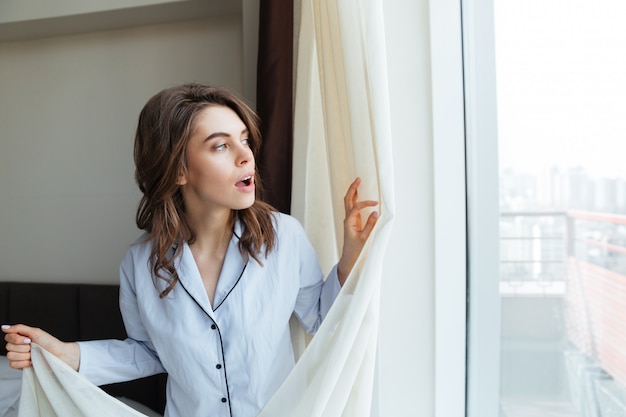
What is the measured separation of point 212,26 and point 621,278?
2052 mm

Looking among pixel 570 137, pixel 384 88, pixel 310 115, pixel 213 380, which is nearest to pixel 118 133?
pixel 310 115

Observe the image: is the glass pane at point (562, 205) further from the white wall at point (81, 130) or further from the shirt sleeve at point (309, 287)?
the white wall at point (81, 130)

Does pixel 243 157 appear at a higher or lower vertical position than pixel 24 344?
higher

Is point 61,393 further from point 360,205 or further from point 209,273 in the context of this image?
point 360,205

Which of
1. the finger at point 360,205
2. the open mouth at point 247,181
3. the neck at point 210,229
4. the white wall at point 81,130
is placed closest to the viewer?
the finger at point 360,205

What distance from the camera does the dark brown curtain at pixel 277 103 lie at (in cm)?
154

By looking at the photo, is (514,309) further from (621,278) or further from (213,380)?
(213,380)

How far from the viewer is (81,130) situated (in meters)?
2.62

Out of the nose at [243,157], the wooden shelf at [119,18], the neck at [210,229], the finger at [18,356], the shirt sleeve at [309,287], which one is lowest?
the finger at [18,356]

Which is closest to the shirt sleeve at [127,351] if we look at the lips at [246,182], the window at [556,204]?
the lips at [246,182]

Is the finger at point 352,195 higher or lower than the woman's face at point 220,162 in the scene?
lower

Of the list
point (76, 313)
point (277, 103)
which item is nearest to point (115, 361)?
point (277, 103)

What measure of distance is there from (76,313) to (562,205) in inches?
87.2

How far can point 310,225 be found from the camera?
1339 millimetres
